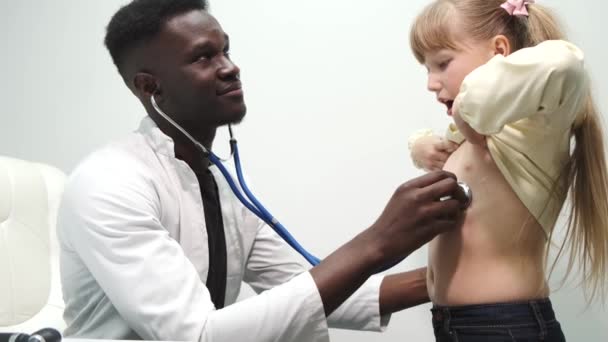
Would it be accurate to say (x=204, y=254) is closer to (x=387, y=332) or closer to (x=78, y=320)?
(x=78, y=320)

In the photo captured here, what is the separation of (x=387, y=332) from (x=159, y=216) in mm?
673

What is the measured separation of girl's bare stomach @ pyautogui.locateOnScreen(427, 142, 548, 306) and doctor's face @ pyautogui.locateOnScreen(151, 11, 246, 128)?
0.49 meters

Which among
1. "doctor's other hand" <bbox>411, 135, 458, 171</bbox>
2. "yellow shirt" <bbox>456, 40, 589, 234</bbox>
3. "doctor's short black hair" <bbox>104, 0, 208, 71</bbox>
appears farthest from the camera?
"doctor's short black hair" <bbox>104, 0, 208, 71</bbox>

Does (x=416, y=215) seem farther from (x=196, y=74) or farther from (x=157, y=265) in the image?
(x=196, y=74)

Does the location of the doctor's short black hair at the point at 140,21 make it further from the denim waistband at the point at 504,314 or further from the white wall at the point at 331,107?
the denim waistband at the point at 504,314

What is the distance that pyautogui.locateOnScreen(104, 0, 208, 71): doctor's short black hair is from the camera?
1.24 m

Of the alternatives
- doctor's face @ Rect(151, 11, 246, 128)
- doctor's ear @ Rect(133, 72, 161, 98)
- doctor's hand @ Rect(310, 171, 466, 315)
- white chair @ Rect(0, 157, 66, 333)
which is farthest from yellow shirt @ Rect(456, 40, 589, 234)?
white chair @ Rect(0, 157, 66, 333)

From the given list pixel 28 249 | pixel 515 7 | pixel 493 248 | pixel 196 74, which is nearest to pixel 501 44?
pixel 515 7

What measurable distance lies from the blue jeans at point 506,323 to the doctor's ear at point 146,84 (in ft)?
2.38

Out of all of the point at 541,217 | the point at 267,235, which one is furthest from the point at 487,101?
the point at 267,235

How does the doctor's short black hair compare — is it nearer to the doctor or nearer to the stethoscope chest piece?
the doctor

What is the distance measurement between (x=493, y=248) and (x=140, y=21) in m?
0.81

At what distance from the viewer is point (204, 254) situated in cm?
117

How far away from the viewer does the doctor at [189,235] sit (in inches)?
→ 36.5
